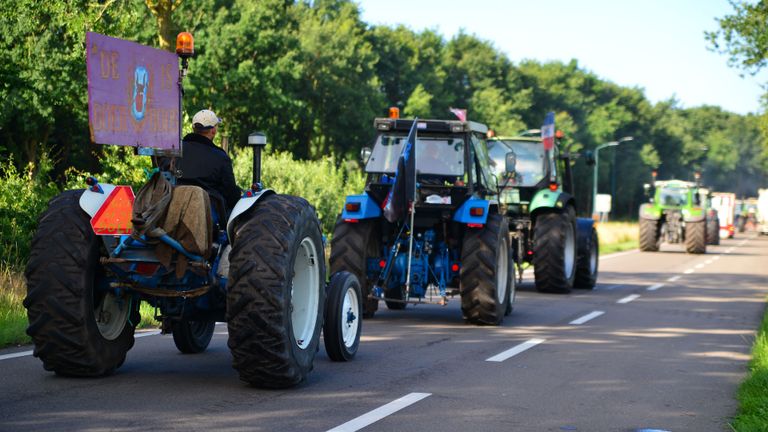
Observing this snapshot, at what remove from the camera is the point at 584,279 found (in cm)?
2048

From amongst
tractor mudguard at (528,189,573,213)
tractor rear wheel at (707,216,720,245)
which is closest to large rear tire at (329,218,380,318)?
tractor mudguard at (528,189,573,213)

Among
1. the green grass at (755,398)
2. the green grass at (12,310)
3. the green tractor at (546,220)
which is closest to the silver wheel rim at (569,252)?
the green tractor at (546,220)

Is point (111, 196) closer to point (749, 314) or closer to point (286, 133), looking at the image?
point (749, 314)

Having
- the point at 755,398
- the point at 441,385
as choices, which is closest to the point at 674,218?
the point at 755,398

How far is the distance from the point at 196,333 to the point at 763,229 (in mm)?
62179

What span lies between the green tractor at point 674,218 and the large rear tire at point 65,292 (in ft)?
111

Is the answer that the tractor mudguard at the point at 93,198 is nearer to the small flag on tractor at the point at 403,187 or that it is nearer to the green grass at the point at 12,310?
the green grass at the point at 12,310

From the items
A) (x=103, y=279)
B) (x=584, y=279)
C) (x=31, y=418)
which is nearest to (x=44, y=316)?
(x=103, y=279)

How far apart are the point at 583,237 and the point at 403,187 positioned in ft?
26.9

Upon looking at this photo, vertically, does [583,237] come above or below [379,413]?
above

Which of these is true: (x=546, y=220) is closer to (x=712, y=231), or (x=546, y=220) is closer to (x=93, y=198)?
(x=93, y=198)

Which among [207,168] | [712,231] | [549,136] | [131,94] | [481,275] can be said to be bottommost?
[712,231]

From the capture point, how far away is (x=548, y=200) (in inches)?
736

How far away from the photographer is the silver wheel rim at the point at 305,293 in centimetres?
820
